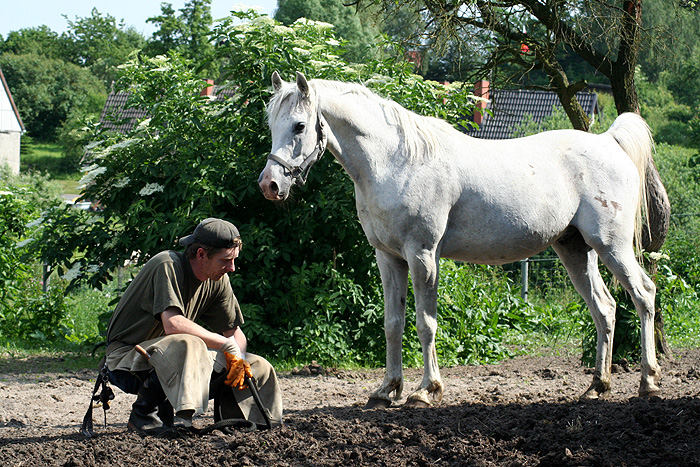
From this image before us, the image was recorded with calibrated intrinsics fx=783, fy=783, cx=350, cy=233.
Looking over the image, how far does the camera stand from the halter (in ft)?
16.1

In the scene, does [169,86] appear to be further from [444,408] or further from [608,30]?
[444,408]

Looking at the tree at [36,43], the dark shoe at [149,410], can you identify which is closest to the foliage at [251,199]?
the dark shoe at [149,410]

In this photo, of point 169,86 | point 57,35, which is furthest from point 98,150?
point 57,35

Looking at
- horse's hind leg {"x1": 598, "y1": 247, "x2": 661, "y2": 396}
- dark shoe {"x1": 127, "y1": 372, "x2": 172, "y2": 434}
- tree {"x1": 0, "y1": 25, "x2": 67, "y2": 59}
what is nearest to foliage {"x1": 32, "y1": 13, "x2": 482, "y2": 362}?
horse's hind leg {"x1": 598, "y1": 247, "x2": 661, "y2": 396}

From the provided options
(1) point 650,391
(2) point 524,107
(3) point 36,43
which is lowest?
(1) point 650,391

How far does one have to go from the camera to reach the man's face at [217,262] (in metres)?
4.36

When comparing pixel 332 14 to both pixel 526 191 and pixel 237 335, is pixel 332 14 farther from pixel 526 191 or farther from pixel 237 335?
pixel 237 335

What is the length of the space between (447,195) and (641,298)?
173 cm

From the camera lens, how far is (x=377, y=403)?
17.7ft

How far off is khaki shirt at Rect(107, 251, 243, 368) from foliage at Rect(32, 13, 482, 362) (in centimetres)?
289

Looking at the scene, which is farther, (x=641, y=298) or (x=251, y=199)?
(x=251, y=199)

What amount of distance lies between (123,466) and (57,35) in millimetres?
93063

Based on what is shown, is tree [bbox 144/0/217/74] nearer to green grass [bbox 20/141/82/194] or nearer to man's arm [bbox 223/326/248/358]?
green grass [bbox 20/141/82/194]

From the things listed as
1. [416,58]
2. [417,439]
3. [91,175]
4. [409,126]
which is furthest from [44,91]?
[417,439]
